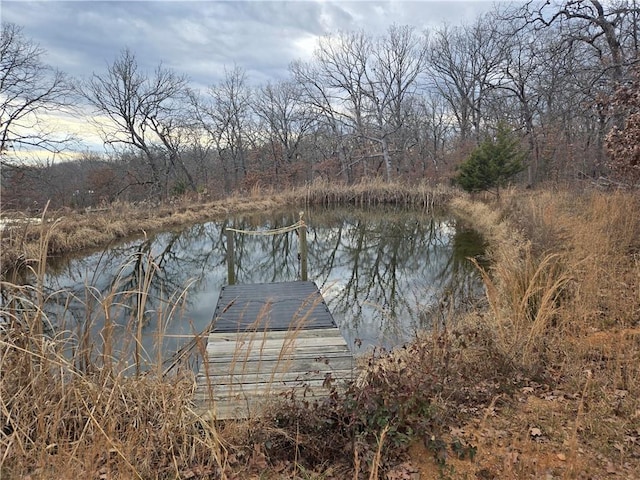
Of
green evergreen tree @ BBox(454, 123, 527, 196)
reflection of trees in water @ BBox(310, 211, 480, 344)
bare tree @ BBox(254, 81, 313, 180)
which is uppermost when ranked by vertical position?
bare tree @ BBox(254, 81, 313, 180)

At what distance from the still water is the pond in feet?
0.07

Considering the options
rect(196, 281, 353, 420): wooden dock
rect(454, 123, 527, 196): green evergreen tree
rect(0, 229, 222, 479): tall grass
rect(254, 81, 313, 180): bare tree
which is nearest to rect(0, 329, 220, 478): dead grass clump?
rect(0, 229, 222, 479): tall grass

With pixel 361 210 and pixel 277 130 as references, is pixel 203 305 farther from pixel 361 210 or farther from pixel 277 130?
pixel 277 130

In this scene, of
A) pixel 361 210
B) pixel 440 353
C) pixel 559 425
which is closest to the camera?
pixel 559 425

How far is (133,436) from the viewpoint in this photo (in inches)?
79.7

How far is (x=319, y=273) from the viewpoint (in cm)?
786

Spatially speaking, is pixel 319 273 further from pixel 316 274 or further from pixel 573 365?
pixel 573 365

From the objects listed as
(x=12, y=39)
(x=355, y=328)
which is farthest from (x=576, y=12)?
(x=12, y=39)

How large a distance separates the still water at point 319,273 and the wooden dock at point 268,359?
0.37 meters

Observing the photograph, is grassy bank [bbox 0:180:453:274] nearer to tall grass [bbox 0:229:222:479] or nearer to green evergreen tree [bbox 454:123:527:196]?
green evergreen tree [bbox 454:123:527:196]

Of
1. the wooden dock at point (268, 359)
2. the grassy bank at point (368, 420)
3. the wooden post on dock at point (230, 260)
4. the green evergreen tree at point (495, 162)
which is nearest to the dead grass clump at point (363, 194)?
the green evergreen tree at point (495, 162)

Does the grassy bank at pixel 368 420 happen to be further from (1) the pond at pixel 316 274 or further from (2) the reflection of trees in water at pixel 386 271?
(2) the reflection of trees in water at pixel 386 271

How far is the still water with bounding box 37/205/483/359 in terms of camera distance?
Result: 4.24 m

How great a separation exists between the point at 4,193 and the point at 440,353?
49.0 feet
